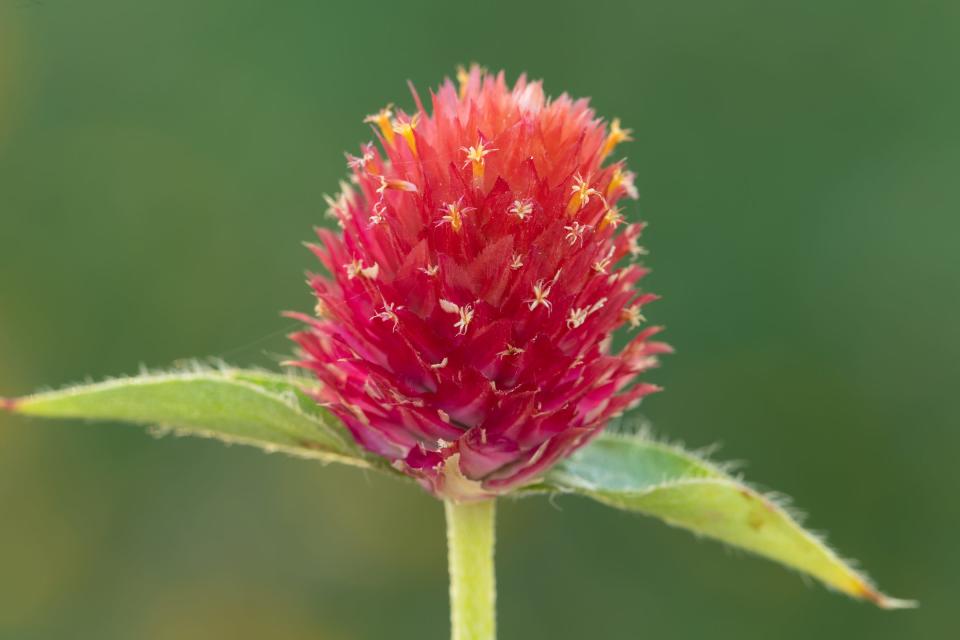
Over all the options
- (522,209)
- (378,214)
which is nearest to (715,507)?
(522,209)

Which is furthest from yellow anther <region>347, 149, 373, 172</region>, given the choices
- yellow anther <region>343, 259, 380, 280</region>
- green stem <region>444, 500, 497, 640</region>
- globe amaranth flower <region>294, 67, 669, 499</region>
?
green stem <region>444, 500, 497, 640</region>

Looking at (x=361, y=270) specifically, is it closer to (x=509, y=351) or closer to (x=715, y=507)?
(x=509, y=351)

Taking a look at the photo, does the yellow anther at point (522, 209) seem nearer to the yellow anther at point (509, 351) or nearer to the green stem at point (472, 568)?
the yellow anther at point (509, 351)

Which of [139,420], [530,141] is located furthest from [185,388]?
[530,141]

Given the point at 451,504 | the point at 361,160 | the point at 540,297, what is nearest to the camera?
the point at 540,297

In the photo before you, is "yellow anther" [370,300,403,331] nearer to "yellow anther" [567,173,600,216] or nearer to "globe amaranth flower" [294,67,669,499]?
"globe amaranth flower" [294,67,669,499]
